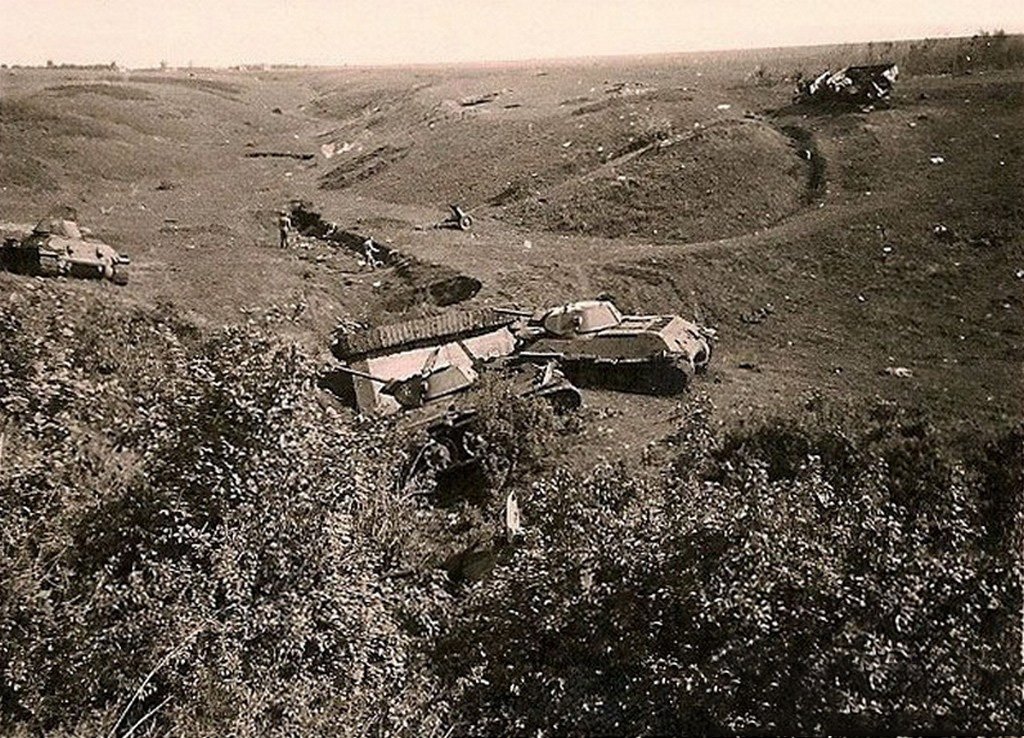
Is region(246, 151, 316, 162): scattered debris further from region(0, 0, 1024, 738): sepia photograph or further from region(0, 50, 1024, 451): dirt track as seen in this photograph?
region(0, 0, 1024, 738): sepia photograph

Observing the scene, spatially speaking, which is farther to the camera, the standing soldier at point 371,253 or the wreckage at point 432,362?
the standing soldier at point 371,253

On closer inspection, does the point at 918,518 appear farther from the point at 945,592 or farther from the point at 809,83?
the point at 809,83

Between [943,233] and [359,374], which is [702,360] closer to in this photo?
[359,374]

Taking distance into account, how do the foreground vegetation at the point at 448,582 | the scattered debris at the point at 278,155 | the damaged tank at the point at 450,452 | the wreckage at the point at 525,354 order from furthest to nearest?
1. the scattered debris at the point at 278,155
2. the wreckage at the point at 525,354
3. the damaged tank at the point at 450,452
4. the foreground vegetation at the point at 448,582

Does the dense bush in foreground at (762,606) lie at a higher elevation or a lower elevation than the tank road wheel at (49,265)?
lower

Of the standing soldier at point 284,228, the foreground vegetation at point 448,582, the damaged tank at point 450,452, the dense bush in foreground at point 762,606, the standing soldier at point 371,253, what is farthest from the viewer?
the standing soldier at point 284,228

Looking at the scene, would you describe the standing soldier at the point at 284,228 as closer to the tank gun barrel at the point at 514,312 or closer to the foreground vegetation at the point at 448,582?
the tank gun barrel at the point at 514,312

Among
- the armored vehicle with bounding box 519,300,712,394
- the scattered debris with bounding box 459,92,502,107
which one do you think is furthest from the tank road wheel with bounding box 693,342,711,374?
the scattered debris with bounding box 459,92,502,107

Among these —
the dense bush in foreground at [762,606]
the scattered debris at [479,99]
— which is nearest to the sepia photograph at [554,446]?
the dense bush in foreground at [762,606]

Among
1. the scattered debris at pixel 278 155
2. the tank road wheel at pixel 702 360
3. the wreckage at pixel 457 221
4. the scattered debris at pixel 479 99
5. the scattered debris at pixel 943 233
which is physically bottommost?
the tank road wheel at pixel 702 360
